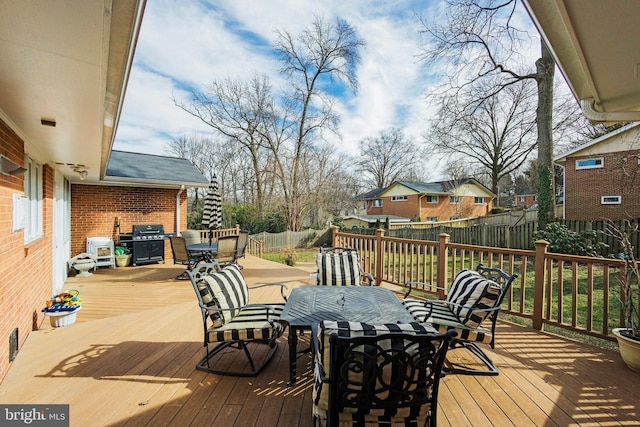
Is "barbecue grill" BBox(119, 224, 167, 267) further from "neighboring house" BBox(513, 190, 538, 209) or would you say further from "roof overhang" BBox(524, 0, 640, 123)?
"neighboring house" BBox(513, 190, 538, 209)

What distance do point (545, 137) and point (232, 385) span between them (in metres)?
11.9

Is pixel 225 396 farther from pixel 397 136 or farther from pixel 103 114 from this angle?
pixel 397 136

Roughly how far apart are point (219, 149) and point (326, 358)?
23.1m

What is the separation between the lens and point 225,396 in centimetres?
260

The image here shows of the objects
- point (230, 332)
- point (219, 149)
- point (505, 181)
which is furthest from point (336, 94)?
point (505, 181)

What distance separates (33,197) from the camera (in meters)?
4.54

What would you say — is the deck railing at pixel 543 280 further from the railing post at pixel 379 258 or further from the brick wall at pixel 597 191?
the brick wall at pixel 597 191

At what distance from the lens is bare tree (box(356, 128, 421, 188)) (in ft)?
99.6

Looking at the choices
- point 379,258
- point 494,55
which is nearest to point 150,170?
point 379,258

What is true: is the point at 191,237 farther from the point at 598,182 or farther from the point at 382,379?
the point at 598,182

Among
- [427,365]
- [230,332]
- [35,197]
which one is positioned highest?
[35,197]

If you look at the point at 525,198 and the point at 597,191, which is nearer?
the point at 597,191

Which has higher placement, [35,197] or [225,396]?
[35,197]

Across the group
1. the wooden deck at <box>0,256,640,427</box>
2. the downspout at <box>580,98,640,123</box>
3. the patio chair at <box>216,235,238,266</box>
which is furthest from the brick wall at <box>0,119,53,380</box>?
the downspout at <box>580,98,640,123</box>
